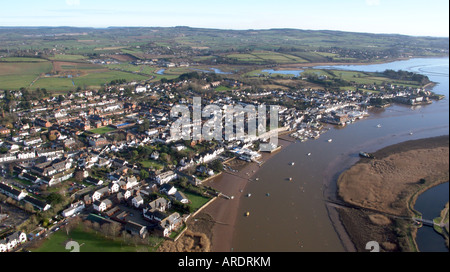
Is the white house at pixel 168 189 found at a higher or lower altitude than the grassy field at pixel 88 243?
higher

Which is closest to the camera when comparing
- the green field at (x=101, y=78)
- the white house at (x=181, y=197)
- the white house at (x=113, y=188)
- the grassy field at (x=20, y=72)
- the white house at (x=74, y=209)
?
the white house at (x=74, y=209)

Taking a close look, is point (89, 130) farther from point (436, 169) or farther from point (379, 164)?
point (436, 169)

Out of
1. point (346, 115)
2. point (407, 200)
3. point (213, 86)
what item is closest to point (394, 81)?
point (346, 115)

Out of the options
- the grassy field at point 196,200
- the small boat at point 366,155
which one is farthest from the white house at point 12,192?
the small boat at point 366,155

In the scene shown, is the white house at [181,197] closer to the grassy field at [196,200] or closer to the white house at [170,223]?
the grassy field at [196,200]

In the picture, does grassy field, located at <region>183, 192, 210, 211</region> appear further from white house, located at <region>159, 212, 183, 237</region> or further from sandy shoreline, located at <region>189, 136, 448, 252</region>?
white house, located at <region>159, 212, 183, 237</region>

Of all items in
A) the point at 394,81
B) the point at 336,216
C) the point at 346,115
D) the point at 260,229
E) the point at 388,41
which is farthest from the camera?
the point at 388,41

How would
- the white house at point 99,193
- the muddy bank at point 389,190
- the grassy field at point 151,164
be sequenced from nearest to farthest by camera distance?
the muddy bank at point 389,190
the white house at point 99,193
the grassy field at point 151,164
